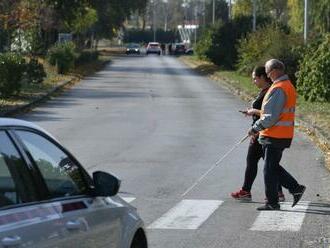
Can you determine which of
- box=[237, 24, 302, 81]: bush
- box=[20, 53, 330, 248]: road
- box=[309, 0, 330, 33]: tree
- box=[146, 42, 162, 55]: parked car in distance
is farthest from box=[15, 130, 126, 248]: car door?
box=[146, 42, 162, 55]: parked car in distance

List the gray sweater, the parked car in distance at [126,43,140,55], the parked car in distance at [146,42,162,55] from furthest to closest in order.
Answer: the parked car in distance at [146,42,162,55] → the parked car in distance at [126,43,140,55] → the gray sweater

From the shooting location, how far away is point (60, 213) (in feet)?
15.1

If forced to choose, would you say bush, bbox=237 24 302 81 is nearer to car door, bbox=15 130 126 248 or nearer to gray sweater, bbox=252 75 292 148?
gray sweater, bbox=252 75 292 148

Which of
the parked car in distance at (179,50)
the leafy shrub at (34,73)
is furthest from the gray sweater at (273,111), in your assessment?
the parked car in distance at (179,50)

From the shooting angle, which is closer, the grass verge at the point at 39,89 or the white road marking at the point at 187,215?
the white road marking at the point at 187,215

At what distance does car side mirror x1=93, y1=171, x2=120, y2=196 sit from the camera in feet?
16.8

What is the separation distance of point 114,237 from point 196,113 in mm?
21269

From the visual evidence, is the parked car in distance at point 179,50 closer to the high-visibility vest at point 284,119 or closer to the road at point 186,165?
the road at point 186,165

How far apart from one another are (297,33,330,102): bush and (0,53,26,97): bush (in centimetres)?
996

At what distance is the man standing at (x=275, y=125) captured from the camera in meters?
10.4

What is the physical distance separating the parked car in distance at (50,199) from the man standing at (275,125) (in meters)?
5.14

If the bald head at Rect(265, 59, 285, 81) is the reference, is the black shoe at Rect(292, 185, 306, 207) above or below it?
below

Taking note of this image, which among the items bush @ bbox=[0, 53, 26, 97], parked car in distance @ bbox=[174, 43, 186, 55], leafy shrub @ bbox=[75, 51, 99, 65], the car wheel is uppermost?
the car wheel

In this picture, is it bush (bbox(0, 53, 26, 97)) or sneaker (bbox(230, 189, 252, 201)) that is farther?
bush (bbox(0, 53, 26, 97))
